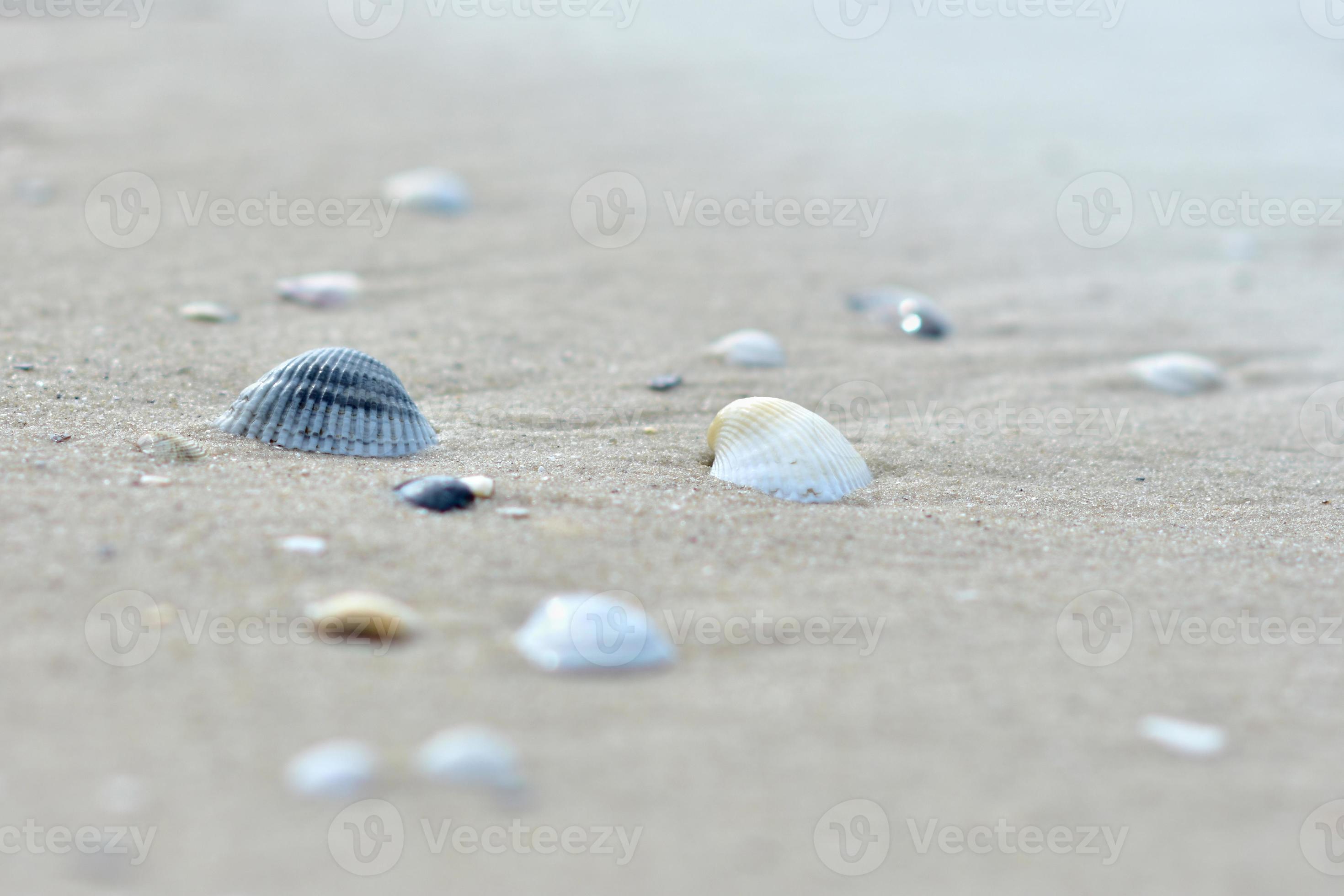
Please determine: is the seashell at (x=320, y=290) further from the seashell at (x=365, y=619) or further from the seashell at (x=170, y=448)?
the seashell at (x=365, y=619)

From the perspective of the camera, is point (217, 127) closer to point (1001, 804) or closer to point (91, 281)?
point (91, 281)

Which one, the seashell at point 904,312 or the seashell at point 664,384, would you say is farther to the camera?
the seashell at point 904,312

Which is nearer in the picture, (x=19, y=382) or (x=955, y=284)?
(x=19, y=382)

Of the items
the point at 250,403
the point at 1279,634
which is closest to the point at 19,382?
the point at 250,403

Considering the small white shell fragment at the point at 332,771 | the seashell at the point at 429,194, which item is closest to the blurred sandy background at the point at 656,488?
the small white shell fragment at the point at 332,771

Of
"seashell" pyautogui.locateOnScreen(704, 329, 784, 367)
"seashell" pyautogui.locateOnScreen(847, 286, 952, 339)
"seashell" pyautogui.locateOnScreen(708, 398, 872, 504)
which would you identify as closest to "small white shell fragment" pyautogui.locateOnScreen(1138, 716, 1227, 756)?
"seashell" pyautogui.locateOnScreen(708, 398, 872, 504)

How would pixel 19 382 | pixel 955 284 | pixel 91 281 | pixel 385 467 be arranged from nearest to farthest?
pixel 385 467, pixel 19 382, pixel 91 281, pixel 955 284
